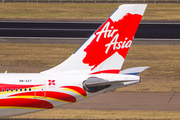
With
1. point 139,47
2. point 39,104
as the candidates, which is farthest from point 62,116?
point 139,47

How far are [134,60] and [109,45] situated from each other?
2290 cm

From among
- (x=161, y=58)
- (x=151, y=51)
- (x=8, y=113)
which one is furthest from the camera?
(x=151, y=51)

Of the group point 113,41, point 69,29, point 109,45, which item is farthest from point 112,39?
point 69,29

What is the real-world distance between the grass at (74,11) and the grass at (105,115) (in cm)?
4593

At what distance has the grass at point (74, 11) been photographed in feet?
243

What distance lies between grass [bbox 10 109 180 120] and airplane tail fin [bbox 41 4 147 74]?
567 cm

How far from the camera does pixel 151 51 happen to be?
4694 cm

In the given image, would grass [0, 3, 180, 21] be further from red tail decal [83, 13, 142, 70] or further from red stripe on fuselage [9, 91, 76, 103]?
red stripe on fuselage [9, 91, 76, 103]

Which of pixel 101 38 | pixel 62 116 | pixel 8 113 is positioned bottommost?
pixel 62 116

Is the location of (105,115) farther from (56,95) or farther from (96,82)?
(56,95)

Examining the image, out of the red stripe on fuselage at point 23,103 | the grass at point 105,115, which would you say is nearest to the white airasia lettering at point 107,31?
the red stripe on fuselage at point 23,103

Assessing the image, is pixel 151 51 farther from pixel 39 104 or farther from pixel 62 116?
pixel 39 104

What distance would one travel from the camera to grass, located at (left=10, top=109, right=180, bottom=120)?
25.0 metres

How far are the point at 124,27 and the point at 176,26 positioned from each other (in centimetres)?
4646
